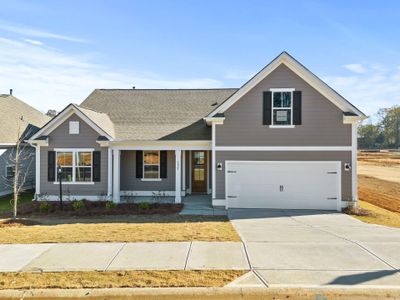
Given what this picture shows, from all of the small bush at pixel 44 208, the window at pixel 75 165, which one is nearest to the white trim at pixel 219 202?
the window at pixel 75 165

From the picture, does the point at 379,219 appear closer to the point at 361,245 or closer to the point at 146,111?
the point at 361,245

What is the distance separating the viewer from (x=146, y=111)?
1873 centimetres

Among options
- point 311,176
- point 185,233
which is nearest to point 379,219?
point 311,176

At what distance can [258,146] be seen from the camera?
1492cm

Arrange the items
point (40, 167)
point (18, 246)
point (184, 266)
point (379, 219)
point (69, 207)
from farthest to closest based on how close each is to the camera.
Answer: point (40, 167) → point (69, 207) → point (379, 219) → point (18, 246) → point (184, 266)

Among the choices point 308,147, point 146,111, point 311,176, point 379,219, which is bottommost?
point 379,219

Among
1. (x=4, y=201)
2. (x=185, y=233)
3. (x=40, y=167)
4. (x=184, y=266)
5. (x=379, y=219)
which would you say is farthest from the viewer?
(x=4, y=201)

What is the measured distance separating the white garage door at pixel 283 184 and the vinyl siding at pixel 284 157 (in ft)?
0.60

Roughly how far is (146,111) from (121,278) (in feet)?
43.4

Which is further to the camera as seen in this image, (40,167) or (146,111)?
(146,111)

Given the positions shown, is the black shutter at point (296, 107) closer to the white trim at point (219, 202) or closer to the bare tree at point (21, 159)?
the white trim at point (219, 202)

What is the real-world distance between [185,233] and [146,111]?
406 inches

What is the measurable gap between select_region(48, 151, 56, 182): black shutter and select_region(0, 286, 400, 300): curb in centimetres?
1072

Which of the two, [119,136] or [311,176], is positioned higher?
[119,136]
